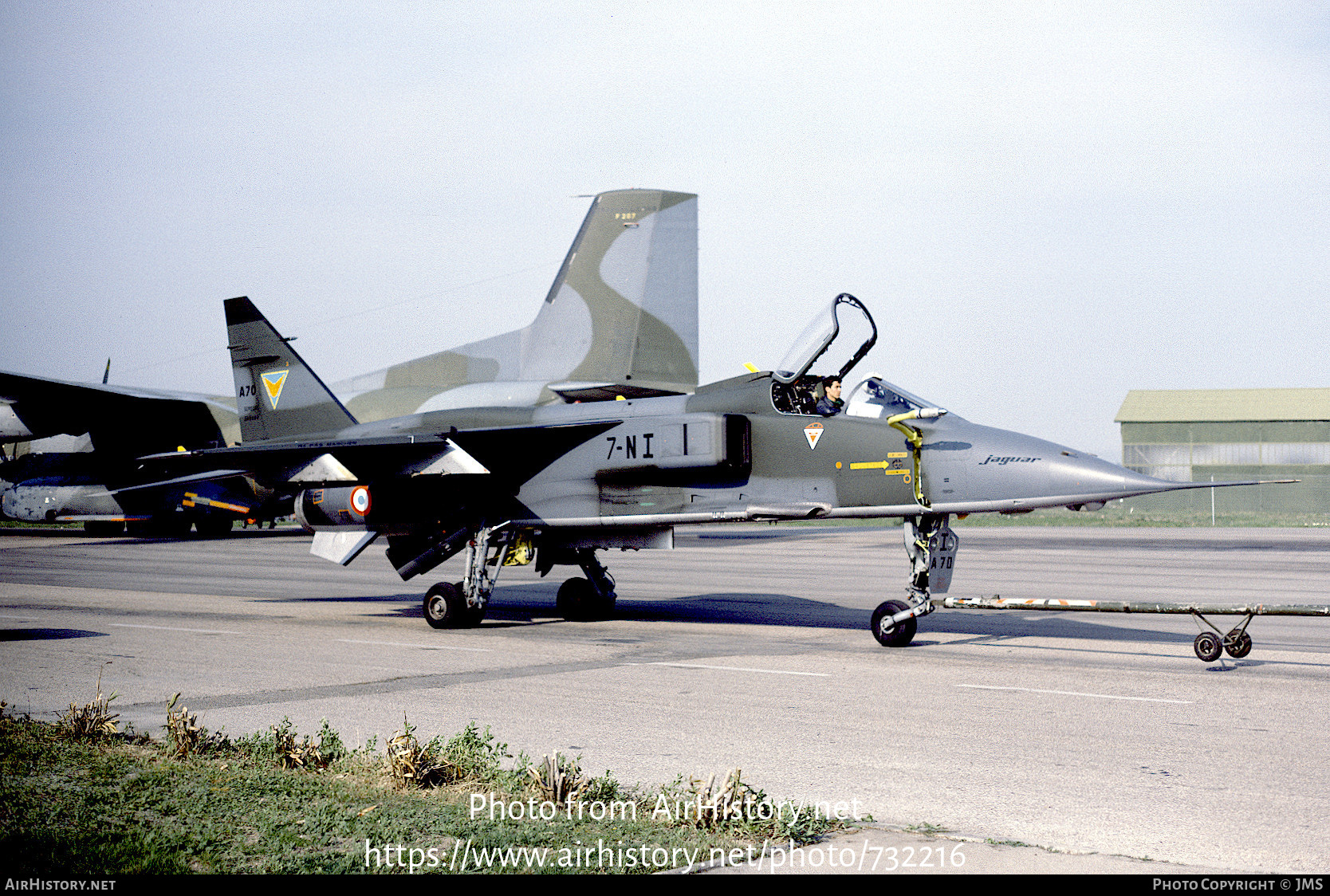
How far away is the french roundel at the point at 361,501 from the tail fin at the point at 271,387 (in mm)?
2343

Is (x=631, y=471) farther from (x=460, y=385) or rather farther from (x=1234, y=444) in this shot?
(x=1234, y=444)

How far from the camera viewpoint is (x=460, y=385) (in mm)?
28891

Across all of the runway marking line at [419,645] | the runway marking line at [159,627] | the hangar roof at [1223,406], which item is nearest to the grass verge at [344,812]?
the runway marking line at [419,645]

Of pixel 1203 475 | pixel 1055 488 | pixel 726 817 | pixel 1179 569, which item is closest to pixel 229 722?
pixel 726 817

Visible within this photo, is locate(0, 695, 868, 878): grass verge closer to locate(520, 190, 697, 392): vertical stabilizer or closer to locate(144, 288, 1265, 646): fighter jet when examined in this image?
locate(144, 288, 1265, 646): fighter jet

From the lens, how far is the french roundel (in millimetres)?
16109

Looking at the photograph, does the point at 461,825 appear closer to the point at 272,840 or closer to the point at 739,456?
the point at 272,840

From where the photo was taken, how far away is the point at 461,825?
5.39 metres

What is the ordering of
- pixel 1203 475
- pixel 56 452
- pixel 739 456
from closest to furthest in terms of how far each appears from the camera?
pixel 739 456, pixel 56 452, pixel 1203 475

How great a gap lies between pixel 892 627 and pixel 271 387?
11403 mm

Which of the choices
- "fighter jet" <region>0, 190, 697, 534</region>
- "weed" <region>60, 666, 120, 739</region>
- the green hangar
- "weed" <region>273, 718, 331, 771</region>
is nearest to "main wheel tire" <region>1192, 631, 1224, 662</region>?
"weed" <region>273, 718, 331, 771</region>

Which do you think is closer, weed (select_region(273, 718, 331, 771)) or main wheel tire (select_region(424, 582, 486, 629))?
weed (select_region(273, 718, 331, 771))

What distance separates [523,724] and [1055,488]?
6.30 meters

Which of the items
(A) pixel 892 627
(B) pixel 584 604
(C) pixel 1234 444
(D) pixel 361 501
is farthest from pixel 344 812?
(C) pixel 1234 444
